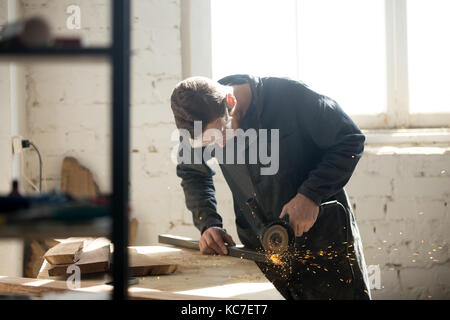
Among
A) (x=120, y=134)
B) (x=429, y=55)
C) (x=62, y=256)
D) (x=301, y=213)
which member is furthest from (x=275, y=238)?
(x=429, y=55)

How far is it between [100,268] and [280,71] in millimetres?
1843

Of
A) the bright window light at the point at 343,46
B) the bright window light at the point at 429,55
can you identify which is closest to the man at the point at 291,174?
the bright window light at the point at 343,46

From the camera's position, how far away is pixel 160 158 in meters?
2.76

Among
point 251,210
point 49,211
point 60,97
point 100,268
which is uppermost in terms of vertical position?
point 60,97

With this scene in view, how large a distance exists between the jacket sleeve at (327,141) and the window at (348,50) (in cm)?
108

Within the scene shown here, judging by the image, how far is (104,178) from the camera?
2779mm

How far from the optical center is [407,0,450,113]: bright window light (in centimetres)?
287

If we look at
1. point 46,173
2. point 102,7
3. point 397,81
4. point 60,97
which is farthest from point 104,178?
point 397,81

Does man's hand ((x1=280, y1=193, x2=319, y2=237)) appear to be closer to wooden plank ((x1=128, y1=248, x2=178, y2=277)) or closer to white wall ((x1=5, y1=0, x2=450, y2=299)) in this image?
wooden plank ((x1=128, y1=248, x2=178, y2=277))

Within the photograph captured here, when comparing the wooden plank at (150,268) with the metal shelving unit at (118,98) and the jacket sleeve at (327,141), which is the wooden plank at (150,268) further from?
the metal shelving unit at (118,98)

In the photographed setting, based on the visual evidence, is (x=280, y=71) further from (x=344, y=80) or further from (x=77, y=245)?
(x=77, y=245)

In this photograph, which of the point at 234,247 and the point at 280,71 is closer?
the point at 234,247

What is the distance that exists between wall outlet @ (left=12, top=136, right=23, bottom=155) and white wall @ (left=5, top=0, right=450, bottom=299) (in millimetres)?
210

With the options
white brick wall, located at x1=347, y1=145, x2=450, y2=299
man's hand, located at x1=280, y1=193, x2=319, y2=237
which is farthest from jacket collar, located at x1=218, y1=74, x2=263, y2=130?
white brick wall, located at x1=347, y1=145, x2=450, y2=299
